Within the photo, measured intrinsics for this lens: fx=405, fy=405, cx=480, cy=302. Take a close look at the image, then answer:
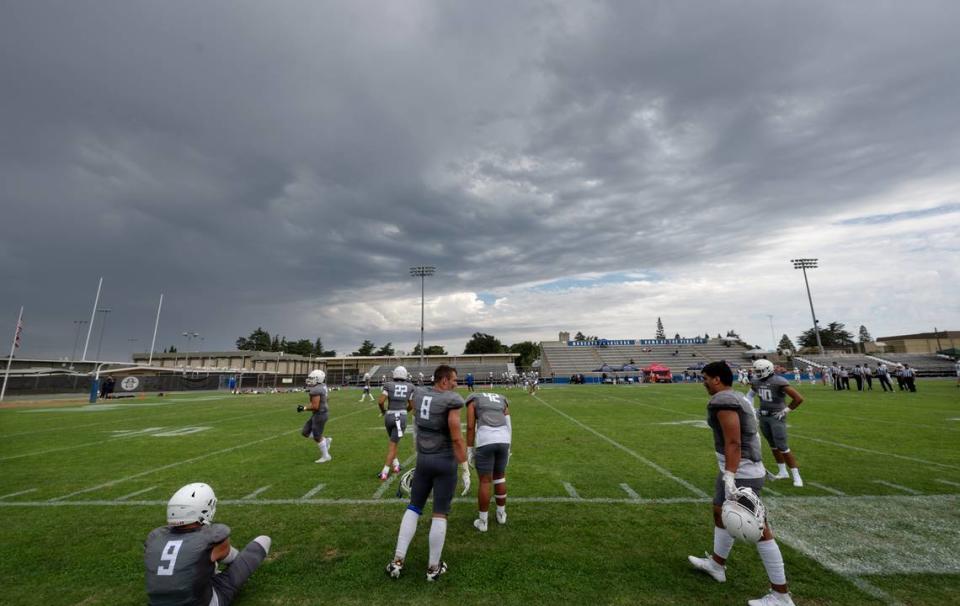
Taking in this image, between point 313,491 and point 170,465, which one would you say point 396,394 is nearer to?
point 313,491

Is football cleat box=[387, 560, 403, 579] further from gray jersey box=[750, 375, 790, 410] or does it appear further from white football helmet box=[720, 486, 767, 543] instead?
gray jersey box=[750, 375, 790, 410]

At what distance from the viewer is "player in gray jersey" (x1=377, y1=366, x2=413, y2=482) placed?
25.8 feet

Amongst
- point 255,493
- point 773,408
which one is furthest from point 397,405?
point 773,408

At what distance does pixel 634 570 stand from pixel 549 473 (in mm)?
3771

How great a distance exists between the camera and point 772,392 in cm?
741

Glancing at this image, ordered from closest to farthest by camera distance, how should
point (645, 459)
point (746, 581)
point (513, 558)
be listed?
point (746, 581)
point (513, 558)
point (645, 459)

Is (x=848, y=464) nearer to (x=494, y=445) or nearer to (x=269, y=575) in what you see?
(x=494, y=445)

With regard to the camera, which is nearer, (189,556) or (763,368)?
(189,556)

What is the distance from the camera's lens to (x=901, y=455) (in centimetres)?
889

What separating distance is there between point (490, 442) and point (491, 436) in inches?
3.0

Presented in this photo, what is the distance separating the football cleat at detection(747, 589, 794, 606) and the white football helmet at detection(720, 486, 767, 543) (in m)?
0.55

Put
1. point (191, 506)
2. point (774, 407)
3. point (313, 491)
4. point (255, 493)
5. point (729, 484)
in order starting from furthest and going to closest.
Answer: point (774, 407) → point (313, 491) → point (255, 493) → point (729, 484) → point (191, 506)

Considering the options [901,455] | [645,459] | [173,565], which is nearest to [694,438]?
[645,459]

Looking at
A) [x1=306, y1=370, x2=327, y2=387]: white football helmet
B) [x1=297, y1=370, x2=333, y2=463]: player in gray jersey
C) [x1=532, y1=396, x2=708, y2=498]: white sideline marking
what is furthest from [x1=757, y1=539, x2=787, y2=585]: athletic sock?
[x1=306, y1=370, x2=327, y2=387]: white football helmet
